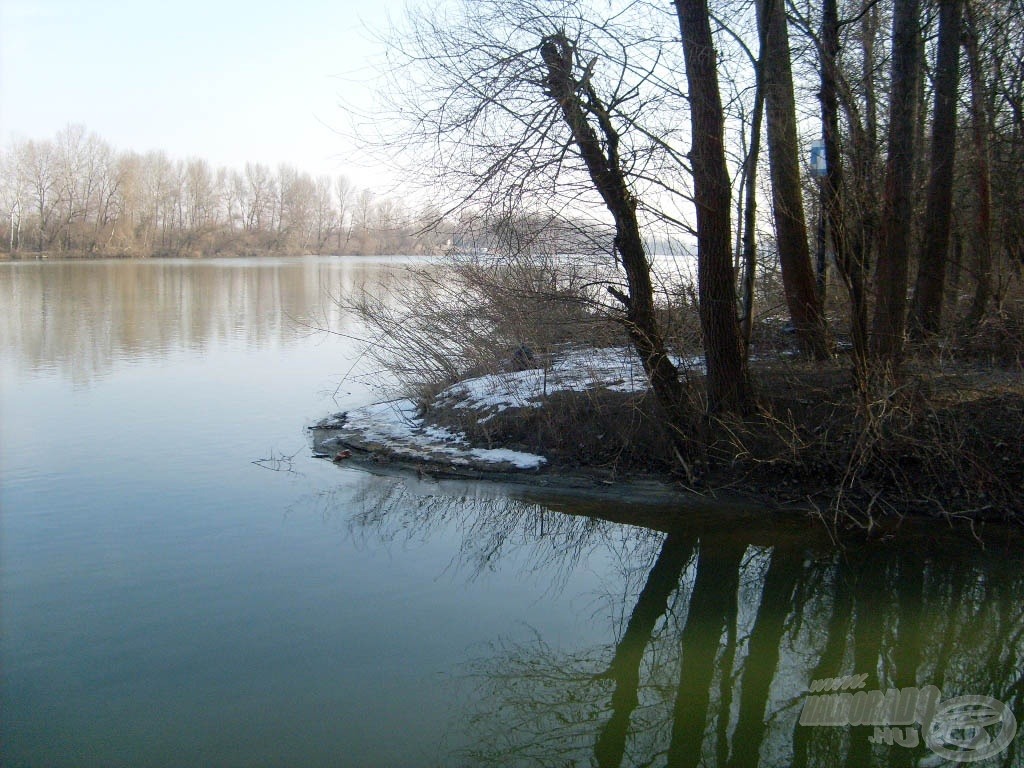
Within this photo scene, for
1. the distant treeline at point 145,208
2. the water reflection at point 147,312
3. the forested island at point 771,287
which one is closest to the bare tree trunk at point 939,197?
the forested island at point 771,287

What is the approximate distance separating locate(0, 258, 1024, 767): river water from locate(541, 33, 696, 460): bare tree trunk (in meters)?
1.48

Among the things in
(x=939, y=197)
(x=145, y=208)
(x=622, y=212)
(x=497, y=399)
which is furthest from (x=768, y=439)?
(x=145, y=208)

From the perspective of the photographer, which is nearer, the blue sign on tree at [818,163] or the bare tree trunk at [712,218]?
the bare tree trunk at [712,218]

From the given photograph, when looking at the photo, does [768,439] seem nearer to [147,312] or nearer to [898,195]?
[898,195]

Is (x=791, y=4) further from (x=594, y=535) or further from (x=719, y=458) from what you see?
(x=594, y=535)

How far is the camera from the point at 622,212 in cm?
→ 923

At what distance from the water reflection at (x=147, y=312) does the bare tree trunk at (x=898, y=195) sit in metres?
7.70

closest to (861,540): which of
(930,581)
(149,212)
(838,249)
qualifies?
(930,581)

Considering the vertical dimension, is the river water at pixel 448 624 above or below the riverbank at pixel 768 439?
below

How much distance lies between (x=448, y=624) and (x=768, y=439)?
4494 millimetres

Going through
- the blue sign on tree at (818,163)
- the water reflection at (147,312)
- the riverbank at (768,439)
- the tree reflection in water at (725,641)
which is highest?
the blue sign on tree at (818,163)

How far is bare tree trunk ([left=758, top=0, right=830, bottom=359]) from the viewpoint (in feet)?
32.7

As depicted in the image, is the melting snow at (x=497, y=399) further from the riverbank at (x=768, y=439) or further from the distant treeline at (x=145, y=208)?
the distant treeline at (x=145, y=208)

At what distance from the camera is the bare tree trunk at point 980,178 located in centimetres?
1111
